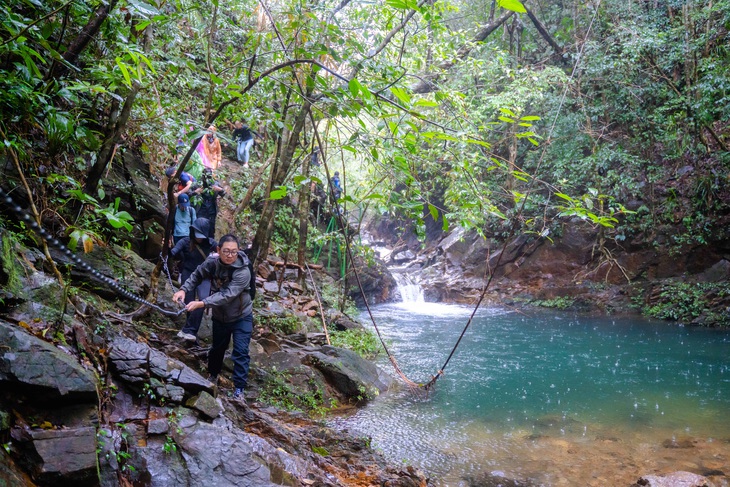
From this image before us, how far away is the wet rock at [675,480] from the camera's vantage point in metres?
4.87

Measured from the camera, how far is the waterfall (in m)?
19.9

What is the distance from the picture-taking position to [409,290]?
20234mm

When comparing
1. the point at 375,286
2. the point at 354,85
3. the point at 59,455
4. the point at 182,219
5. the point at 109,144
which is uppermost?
the point at 109,144

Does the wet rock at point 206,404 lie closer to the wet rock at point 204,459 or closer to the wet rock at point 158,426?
the wet rock at point 204,459

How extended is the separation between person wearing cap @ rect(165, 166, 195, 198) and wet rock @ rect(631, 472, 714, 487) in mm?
6466

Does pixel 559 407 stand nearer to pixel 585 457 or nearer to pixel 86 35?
pixel 585 457

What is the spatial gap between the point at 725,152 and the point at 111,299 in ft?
46.2

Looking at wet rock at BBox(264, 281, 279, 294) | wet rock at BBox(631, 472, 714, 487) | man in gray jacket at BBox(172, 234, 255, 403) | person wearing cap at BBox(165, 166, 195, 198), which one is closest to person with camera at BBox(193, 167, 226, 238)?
person wearing cap at BBox(165, 166, 195, 198)

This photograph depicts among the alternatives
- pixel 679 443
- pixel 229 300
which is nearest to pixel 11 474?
pixel 229 300

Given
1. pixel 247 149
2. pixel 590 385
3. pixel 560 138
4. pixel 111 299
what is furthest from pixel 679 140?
pixel 111 299

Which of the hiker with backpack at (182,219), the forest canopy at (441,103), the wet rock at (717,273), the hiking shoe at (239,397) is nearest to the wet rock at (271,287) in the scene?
the forest canopy at (441,103)

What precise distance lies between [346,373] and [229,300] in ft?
9.65

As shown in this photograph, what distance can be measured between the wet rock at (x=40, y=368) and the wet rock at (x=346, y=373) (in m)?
4.37

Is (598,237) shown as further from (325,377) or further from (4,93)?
(4,93)
